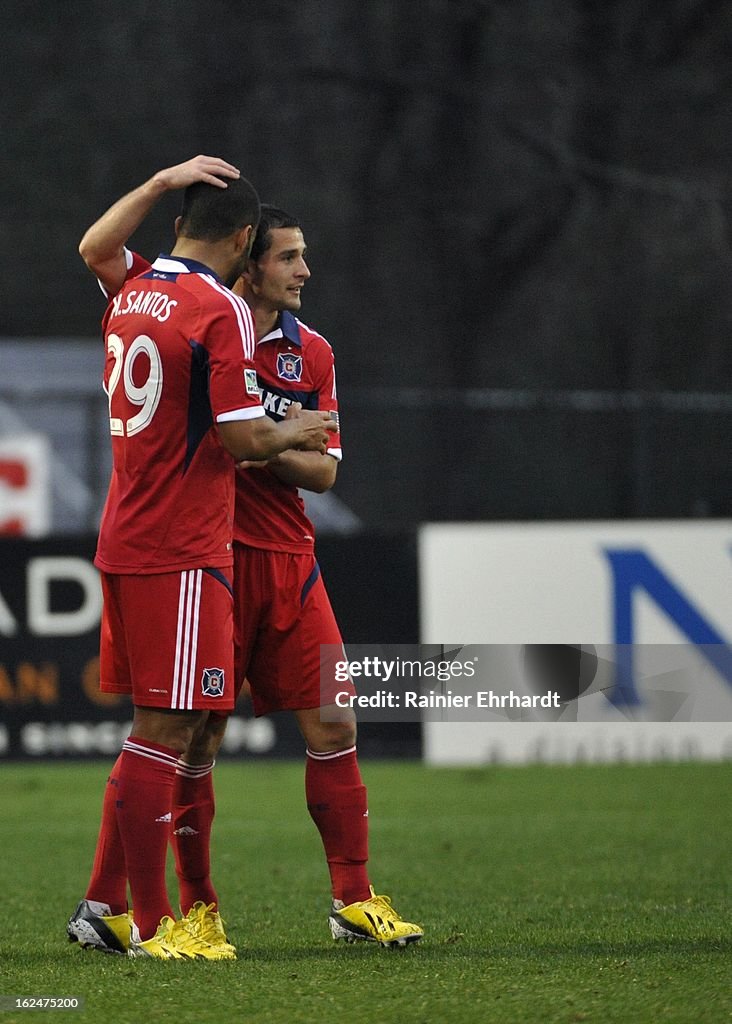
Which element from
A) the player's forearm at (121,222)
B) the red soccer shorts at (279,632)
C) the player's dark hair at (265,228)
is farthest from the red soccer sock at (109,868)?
the player's dark hair at (265,228)

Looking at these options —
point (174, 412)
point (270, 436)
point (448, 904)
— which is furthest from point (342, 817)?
point (174, 412)

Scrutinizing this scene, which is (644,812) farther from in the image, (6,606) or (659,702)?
(6,606)

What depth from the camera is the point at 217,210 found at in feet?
14.4

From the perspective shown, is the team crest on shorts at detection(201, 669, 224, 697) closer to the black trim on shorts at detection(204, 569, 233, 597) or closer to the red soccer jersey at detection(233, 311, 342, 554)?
Answer: the black trim on shorts at detection(204, 569, 233, 597)

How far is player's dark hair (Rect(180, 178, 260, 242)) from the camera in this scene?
4.38 m

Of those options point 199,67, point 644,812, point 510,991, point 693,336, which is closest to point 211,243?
point 510,991

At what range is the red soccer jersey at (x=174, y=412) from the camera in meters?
4.23

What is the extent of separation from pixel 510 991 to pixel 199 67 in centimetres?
1317

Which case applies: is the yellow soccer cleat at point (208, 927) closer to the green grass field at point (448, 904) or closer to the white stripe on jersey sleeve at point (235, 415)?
the green grass field at point (448, 904)

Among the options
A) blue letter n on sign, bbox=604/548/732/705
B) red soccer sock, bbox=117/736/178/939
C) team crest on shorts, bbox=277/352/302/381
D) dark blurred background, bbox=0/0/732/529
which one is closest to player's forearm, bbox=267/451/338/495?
team crest on shorts, bbox=277/352/302/381

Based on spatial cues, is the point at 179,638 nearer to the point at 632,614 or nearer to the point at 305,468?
the point at 305,468

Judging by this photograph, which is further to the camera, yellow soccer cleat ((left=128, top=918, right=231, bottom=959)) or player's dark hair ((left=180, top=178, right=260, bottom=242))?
player's dark hair ((left=180, top=178, right=260, bottom=242))

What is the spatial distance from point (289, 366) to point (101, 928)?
1.52 meters

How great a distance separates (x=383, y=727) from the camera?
34.0ft
